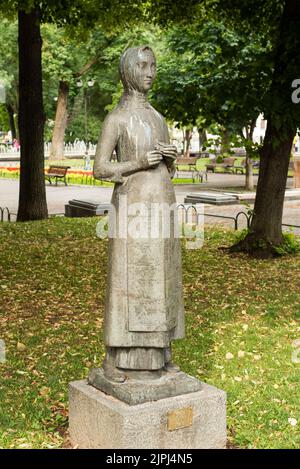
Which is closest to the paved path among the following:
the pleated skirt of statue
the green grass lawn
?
the green grass lawn

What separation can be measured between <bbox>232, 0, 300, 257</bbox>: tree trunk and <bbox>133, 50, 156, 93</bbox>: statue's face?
692 cm

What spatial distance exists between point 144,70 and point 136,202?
0.96m

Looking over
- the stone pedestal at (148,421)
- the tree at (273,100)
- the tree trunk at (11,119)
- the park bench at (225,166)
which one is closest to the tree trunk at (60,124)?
the park bench at (225,166)

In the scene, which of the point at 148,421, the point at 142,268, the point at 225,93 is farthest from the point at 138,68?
the point at 225,93

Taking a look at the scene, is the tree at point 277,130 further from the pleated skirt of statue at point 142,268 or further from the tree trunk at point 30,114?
the pleated skirt of statue at point 142,268

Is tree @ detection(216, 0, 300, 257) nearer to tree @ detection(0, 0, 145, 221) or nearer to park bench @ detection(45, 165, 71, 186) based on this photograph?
tree @ detection(0, 0, 145, 221)

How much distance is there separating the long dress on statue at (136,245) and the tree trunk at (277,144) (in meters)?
7.02

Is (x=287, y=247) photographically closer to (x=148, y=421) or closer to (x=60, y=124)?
(x=148, y=421)

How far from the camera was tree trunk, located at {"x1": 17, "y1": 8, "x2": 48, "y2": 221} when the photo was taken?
658 inches

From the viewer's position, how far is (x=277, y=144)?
1232cm

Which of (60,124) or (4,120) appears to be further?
(4,120)

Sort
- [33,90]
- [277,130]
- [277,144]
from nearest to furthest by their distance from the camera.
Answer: [277,130] < [277,144] < [33,90]
